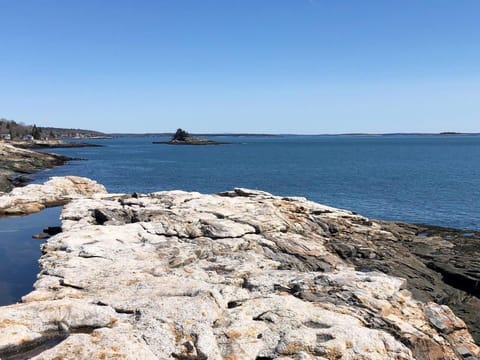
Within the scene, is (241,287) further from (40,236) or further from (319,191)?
(319,191)

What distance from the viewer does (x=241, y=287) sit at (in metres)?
20.9

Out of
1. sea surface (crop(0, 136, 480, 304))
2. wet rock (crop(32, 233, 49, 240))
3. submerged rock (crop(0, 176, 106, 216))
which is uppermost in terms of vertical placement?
submerged rock (crop(0, 176, 106, 216))

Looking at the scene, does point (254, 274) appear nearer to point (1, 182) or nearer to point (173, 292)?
point (173, 292)

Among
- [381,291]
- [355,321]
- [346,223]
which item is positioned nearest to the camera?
[355,321]

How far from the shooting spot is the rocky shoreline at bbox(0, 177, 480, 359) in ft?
49.0

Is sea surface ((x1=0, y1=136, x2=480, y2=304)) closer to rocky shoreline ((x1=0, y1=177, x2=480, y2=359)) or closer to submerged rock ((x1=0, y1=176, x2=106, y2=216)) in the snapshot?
submerged rock ((x1=0, y1=176, x2=106, y2=216))

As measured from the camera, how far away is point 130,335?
46.9 feet

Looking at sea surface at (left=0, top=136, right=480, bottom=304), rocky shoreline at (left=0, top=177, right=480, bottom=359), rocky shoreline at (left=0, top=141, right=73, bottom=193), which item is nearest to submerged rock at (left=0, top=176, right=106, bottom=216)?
sea surface at (left=0, top=136, right=480, bottom=304)

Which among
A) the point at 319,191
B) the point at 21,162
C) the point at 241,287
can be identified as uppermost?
the point at 241,287

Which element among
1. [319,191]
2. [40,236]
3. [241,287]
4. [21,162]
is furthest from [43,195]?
[21,162]

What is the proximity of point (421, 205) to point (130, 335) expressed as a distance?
179 ft

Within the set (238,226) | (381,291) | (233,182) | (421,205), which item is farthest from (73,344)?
(233,182)

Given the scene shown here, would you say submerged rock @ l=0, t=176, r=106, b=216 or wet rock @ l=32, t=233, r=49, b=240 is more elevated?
submerged rock @ l=0, t=176, r=106, b=216

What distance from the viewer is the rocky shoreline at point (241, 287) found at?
14.9 metres
